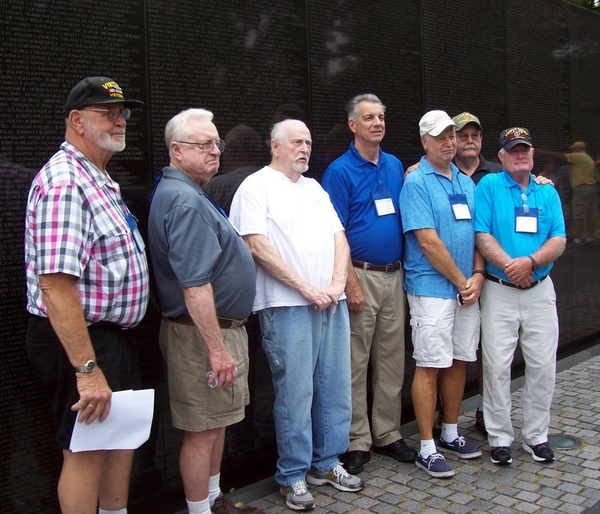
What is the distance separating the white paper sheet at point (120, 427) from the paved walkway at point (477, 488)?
130 cm

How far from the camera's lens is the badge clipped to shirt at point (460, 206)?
430 centimetres

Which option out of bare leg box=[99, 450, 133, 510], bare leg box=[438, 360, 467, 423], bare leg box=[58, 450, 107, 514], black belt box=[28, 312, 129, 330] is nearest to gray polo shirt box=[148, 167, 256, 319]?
black belt box=[28, 312, 129, 330]

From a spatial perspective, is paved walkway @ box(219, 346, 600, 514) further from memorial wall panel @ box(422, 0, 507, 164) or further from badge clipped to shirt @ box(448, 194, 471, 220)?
memorial wall panel @ box(422, 0, 507, 164)

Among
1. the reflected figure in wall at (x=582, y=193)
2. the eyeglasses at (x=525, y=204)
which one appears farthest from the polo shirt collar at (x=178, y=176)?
the reflected figure in wall at (x=582, y=193)

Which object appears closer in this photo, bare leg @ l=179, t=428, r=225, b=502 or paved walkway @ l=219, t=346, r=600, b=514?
bare leg @ l=179, t=428, r=225, b=502

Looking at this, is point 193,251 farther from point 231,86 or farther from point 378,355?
point 378,355

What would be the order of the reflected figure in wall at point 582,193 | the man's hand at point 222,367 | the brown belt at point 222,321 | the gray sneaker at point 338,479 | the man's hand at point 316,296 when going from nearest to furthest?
the man's hand at point 222,367, the brown belt at point 222,321, the man's hand at point 316,296, the gray sneaker at point 338,479, the reflected figure in wall at point 582,193

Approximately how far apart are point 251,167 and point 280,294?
37.1 inches

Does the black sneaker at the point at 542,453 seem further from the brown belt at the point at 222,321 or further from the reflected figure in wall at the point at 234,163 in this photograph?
the reflected figure in wall at the point at 234,163

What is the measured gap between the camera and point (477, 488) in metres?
3.99

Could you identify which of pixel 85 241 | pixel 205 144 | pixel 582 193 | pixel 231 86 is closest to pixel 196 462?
pixel 85 241

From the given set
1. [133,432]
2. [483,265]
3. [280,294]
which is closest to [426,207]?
[483,265]

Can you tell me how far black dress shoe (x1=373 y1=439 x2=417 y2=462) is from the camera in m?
4.44

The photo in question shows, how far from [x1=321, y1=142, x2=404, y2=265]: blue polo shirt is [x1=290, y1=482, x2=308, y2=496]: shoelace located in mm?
1432
